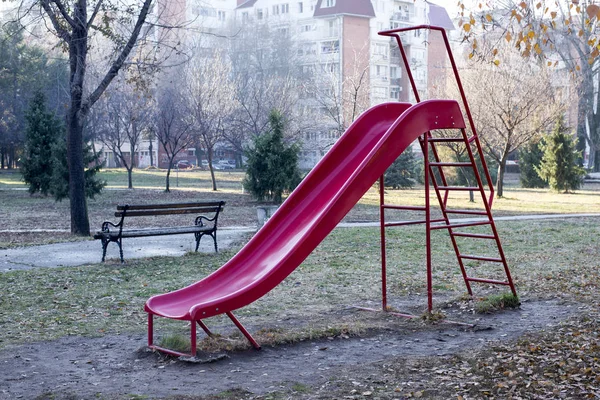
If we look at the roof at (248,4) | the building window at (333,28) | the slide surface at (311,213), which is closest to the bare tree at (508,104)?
the slide surface at (311,213)

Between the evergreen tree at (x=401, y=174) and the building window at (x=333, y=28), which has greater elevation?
the building window at (x=333, y=28)

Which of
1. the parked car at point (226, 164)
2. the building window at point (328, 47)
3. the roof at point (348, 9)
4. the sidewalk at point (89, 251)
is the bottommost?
the sidewalk at point (89, 251)

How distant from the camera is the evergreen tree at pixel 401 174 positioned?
36062mm

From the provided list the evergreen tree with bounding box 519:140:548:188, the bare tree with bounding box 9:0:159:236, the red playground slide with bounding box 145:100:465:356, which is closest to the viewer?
the red playground slide with bounding box 145:100:465:356

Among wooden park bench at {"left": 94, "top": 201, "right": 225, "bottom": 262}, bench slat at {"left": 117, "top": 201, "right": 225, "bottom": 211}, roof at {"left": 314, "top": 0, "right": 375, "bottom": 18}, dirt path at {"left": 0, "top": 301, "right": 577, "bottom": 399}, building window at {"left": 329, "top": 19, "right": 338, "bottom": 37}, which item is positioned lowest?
dirt path at {"left": 0, "top": 301, "right": 577, "bottom": 399}

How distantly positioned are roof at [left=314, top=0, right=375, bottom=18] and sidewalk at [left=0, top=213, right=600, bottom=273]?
177 ft

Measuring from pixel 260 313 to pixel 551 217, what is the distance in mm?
14325

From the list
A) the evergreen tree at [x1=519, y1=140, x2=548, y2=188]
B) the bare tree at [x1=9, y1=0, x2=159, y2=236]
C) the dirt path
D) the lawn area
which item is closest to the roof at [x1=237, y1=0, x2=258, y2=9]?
the evergreen tree at [x1=519, y1=140, x2=548, y2=188]

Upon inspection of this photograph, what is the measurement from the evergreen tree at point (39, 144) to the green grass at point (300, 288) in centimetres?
1857

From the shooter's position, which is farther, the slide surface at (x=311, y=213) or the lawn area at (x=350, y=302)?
the slide surface at (x=311, y=213)

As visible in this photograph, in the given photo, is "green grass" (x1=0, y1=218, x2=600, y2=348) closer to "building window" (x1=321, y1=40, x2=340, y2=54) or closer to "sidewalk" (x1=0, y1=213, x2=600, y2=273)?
"sidewalk" (x1=0, y1=213, x2=600, y2=273)

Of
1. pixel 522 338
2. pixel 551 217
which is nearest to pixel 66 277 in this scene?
pixel 522 338

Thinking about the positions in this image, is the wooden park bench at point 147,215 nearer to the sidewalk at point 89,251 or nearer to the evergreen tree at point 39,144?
the sidewalk at point 89,251

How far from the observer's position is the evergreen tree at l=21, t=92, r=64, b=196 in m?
29.2
